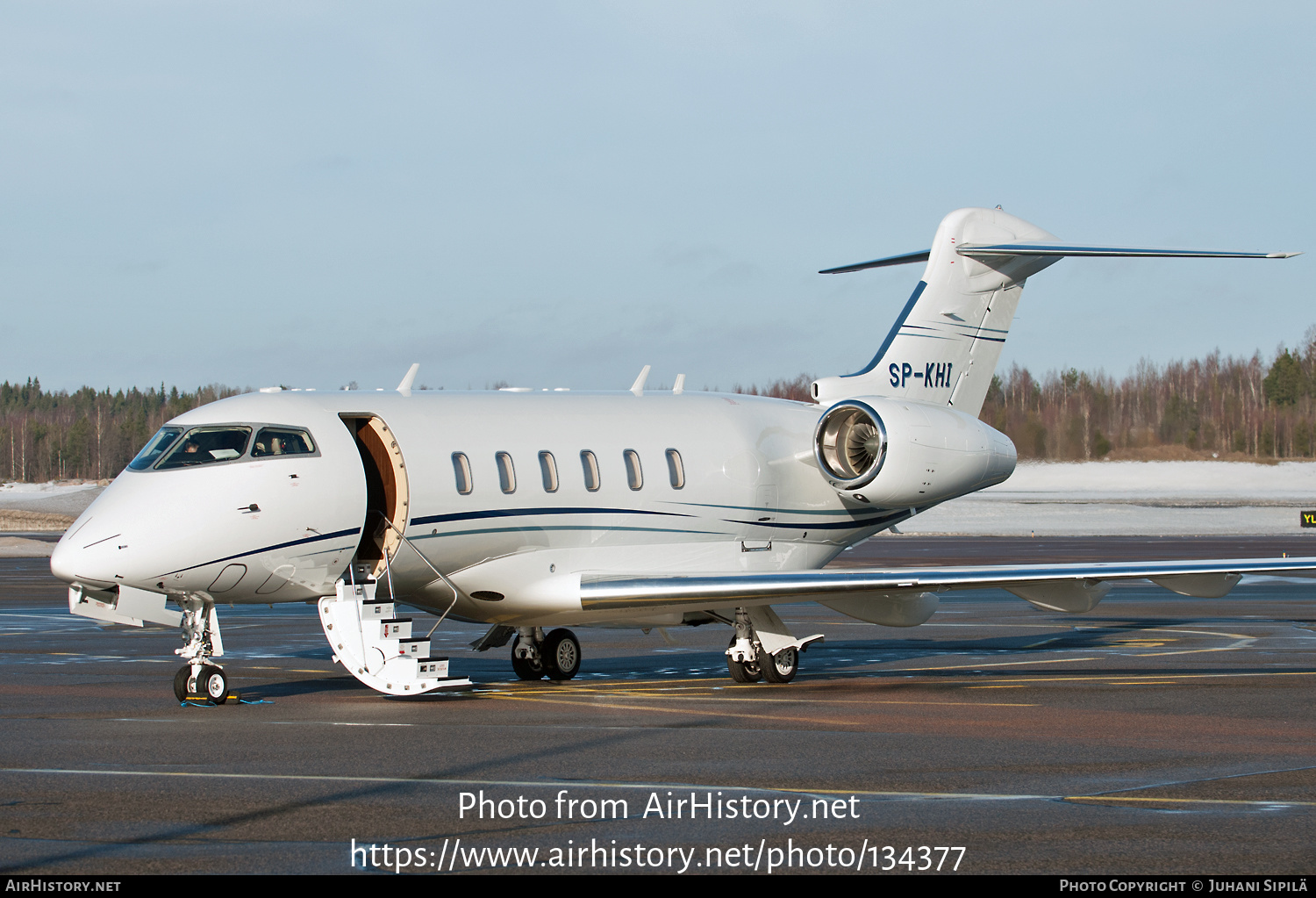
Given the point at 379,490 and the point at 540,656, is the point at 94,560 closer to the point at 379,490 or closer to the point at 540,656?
the point at 379,490

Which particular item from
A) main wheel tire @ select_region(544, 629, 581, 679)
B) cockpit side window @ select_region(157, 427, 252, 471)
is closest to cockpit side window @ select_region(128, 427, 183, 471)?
cockpit side window @ select_region(157, 427, 252, 471)

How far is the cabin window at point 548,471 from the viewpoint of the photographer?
17469 millimetres

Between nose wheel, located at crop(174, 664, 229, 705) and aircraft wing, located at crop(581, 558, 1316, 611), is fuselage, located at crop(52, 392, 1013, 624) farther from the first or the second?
aircraft wing, located at crop(581, 558, 1316, 611)

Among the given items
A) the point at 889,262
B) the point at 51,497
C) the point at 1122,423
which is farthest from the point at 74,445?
the point at 889,262

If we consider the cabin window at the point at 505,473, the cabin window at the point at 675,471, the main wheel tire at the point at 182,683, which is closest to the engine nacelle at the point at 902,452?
the cabin window at the point at 675,471

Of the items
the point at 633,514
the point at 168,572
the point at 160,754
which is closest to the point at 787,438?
the point at 633,514

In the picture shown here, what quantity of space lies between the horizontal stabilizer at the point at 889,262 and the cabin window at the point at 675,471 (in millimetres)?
5976

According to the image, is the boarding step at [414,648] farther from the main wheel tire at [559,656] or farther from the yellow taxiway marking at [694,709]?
the main wheel tire at [559,656]

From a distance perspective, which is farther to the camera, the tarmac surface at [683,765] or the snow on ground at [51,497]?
the snow on ground at [51,497]

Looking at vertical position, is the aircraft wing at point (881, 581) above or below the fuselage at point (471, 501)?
below

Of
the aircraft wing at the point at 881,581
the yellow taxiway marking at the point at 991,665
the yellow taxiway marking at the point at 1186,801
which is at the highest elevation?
the aircraft wing at the point at 881,581

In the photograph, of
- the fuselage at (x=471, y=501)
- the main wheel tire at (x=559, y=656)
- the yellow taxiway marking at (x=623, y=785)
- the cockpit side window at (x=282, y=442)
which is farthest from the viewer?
the main wheel tire at (x=559, y=656)

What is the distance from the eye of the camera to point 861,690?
1680 cm

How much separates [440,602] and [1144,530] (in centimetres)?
5398
